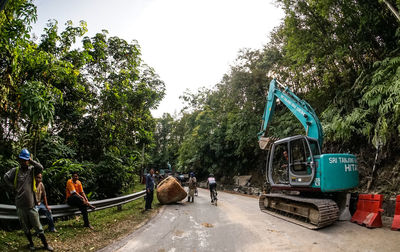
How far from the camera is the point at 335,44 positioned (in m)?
10.5

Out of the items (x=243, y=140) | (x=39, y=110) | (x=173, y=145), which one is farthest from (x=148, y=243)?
(x=173, y=145)

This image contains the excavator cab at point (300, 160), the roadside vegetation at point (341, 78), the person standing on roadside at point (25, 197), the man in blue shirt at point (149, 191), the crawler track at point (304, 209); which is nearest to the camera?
the person standing on roadside at point (25, 197)

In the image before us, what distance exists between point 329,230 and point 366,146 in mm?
6017

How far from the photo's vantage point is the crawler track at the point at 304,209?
19.8 feet

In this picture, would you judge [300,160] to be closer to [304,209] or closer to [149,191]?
[304,209]

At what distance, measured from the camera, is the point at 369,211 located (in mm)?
6199

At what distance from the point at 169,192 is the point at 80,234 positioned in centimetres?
584

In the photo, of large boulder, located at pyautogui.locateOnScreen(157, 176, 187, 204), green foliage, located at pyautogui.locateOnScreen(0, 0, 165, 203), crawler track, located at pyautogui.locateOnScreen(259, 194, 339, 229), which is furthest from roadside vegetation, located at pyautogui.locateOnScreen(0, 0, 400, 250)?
crawler track, located at pyautogui.locateOnScreen(259, 194, 339, 229)

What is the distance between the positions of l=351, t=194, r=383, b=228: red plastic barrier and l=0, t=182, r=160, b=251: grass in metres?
6.60

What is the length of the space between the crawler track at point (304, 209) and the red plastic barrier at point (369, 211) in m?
0.72

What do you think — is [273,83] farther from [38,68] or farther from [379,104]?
[38,68]

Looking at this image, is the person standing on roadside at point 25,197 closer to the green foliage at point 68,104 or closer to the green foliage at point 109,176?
the green foliage at point 68,104

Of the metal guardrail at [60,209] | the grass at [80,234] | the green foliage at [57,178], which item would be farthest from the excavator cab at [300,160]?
the green foliage at [57,178]

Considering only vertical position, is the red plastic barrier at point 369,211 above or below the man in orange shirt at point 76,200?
below
